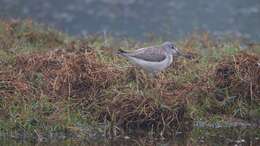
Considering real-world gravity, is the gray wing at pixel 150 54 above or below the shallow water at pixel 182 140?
above

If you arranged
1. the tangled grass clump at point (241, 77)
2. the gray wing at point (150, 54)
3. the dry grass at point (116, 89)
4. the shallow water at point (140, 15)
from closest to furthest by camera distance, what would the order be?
the dry grass at point (116, 89), the tangled grass clump at point (241, 77), the gray wing at point (150, 54), the shallow water at point (140, 15)

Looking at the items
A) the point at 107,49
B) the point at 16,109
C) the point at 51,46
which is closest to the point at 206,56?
the point at 107,49

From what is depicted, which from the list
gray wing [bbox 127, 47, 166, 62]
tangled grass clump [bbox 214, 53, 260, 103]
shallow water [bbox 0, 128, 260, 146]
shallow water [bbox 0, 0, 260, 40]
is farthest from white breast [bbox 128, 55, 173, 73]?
shallow water [bbox 0, 0, 260, 40]

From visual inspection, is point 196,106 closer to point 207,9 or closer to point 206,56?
point 206,56

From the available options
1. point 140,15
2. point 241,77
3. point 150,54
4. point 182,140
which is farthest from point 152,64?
point 140,15

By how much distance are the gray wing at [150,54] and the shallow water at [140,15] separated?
6.11m

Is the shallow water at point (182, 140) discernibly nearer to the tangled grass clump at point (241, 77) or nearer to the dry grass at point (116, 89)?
the dry grass at point (116, 89)

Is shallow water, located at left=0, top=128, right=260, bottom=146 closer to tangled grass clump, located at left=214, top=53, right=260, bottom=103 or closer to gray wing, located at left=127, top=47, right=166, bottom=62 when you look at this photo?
tangled grass clump, located at left=214, top=53, right=260, bottom=103

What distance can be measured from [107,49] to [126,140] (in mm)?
2759

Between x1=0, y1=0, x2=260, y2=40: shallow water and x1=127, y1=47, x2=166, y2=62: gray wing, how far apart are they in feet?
20.0

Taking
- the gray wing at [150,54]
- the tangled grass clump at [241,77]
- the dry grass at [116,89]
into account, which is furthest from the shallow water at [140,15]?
the gray wing at [150,54]

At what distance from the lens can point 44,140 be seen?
1146cm

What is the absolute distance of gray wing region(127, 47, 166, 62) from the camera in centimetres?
1247

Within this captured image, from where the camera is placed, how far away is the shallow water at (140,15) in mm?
19484
